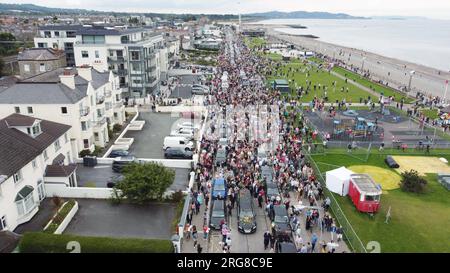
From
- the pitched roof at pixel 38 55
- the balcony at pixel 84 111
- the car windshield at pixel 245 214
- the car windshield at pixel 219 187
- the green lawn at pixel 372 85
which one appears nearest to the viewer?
the car windshield at pixel 245 214

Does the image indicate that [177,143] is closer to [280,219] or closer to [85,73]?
[85,73]

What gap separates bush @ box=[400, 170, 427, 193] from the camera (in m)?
29.1

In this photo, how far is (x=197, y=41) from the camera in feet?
469

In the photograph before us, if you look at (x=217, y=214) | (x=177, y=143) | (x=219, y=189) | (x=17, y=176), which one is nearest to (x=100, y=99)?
(x=177, y=143)

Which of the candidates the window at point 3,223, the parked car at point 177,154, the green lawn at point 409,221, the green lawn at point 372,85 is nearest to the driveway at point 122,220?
the window at point 3,223

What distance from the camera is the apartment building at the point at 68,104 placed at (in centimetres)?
3253

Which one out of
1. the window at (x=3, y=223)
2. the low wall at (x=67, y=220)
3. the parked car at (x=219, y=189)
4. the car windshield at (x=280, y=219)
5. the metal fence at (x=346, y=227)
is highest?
the window at (x=3, y=223)

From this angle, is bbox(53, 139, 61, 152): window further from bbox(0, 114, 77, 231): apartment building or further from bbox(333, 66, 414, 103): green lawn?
bbox(333, 66, 414, 103): green lawn

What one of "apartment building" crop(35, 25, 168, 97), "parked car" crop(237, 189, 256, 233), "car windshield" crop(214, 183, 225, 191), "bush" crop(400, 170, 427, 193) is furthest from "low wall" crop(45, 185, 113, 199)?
"apartment building" crop(35, 25, 168, 97)

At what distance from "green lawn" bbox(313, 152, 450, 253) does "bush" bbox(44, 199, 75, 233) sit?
18.4 metres

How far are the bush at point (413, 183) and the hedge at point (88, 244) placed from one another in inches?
796

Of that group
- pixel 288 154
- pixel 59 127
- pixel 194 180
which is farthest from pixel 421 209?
pixel 59 127

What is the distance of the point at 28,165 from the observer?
24375mm

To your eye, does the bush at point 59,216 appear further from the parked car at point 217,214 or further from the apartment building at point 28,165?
the parked car at point 217,214
